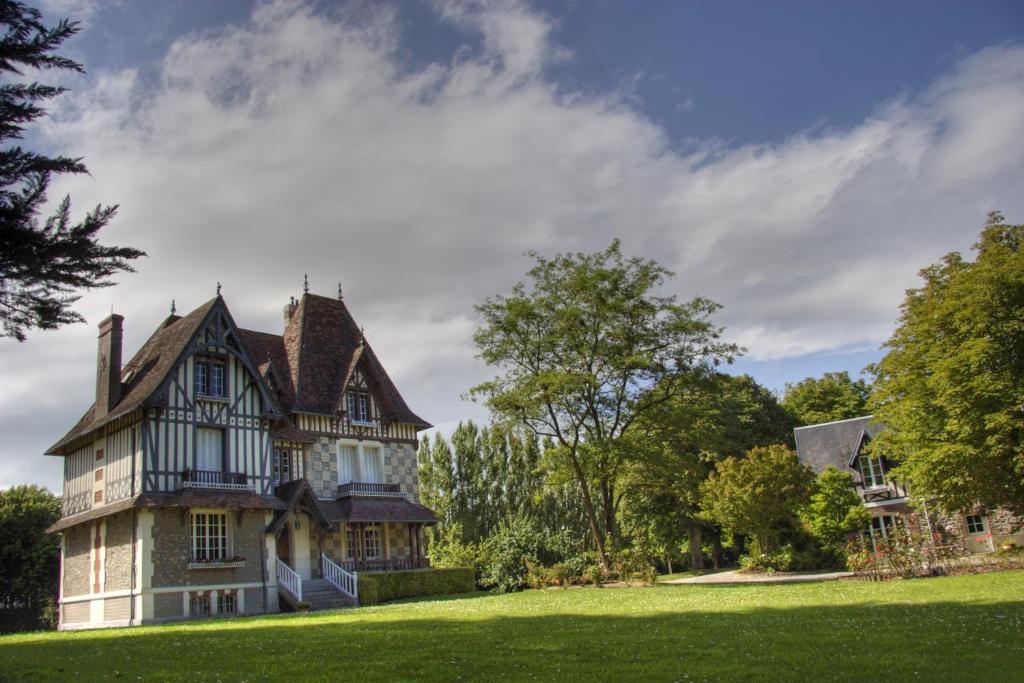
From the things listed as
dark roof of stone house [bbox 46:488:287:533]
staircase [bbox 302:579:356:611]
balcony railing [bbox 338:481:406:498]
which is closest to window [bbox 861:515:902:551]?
balcony railing [bbox 338:481:406:498]

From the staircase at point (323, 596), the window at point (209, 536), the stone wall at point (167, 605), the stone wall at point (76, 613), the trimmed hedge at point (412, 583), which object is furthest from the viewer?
the trimmed hedge at point (412, 583)

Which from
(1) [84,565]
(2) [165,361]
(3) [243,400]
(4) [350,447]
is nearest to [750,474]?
(4) [350,447]

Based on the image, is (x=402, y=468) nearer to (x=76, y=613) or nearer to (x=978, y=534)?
(x=76, y=613)

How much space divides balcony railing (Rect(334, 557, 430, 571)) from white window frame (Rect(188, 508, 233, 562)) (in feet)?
17.6

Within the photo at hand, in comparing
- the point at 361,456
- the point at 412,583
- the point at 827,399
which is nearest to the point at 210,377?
the point at 361,456

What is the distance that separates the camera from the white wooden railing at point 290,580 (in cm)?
2545

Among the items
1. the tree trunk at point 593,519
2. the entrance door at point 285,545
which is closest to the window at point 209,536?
the entrance door at point 285,545

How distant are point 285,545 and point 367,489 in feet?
13.5

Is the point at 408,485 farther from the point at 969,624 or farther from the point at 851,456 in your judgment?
the point at 969,624

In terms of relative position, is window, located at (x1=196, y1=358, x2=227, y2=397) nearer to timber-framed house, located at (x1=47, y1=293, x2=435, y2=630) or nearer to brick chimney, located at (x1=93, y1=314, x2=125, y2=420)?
timber-framed house, located at (x1=47, y1=293, x2=435, y2=630)

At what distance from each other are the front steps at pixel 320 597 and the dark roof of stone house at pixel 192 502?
9.42 ft

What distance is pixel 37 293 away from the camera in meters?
8.85

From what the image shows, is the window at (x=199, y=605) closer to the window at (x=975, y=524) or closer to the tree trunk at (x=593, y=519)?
the tree trunk at (x=593, y=519)

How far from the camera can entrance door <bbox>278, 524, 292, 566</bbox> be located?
28.4m
